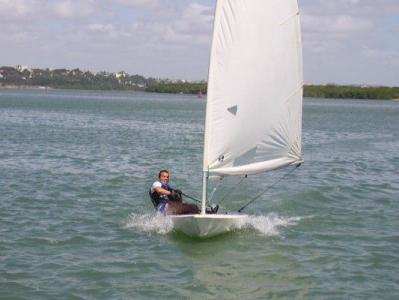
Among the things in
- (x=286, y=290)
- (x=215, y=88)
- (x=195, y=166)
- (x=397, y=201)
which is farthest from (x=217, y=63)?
(x=195, y=166)

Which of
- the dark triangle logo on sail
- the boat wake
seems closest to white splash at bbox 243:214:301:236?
the boat wake

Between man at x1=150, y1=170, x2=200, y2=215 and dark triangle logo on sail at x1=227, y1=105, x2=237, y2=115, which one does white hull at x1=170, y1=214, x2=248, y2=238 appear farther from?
dark triangle logo on sail at x1=227, y1=105, x2=237, y2=115

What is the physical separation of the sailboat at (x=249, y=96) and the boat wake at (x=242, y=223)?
68 centimetres

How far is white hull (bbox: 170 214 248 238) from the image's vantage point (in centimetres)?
1594

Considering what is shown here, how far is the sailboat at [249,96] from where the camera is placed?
15.3 meters

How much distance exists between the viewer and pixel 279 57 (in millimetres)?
16359

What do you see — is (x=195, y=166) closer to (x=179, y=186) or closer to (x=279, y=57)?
(x=179, y=186)

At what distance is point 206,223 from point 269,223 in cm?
347

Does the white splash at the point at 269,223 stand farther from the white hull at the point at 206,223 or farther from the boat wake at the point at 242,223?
the white hull at the point at 206,223

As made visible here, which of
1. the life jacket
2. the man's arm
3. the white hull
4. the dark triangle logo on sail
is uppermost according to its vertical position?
the dark triangle logo on sail

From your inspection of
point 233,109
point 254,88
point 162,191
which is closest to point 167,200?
point 162,191

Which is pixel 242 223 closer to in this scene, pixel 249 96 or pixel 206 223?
pixel 206 223

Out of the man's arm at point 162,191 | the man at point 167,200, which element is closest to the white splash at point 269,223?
the man at point 167,200

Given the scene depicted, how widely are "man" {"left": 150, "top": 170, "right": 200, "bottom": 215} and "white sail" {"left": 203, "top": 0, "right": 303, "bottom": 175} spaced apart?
1898 mm
